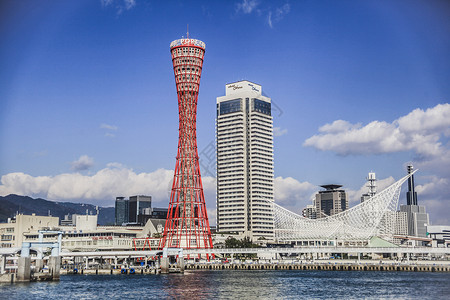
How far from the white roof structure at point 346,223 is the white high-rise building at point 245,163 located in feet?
23.2

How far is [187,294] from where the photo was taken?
54656mm

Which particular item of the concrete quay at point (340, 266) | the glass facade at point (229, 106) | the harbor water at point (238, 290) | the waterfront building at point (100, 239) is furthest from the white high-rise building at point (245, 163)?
the harbor water at point (238, 290)

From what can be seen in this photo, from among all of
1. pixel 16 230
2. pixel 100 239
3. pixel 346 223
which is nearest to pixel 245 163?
pixel 346 223

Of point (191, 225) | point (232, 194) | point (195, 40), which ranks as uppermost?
point (195, 40)

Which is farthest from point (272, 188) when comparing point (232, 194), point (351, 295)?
point (351, 295)

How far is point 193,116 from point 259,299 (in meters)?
59.6

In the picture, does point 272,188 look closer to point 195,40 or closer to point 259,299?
point 195,40

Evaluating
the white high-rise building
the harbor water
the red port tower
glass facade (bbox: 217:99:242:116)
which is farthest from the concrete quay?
glass facade (bbox: 217:99:242:116)

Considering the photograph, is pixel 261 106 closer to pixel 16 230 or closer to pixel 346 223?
pixel 346 223

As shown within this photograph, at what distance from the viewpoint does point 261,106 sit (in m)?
179

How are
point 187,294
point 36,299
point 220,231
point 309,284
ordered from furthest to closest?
point 220,231
point 309,284
point 187,294
point 36,299

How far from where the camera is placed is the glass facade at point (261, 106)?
17738cm

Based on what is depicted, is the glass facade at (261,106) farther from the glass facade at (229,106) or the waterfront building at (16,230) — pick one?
the waterfront building at (16,230)

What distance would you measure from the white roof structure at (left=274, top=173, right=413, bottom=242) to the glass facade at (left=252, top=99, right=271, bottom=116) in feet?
99.4
